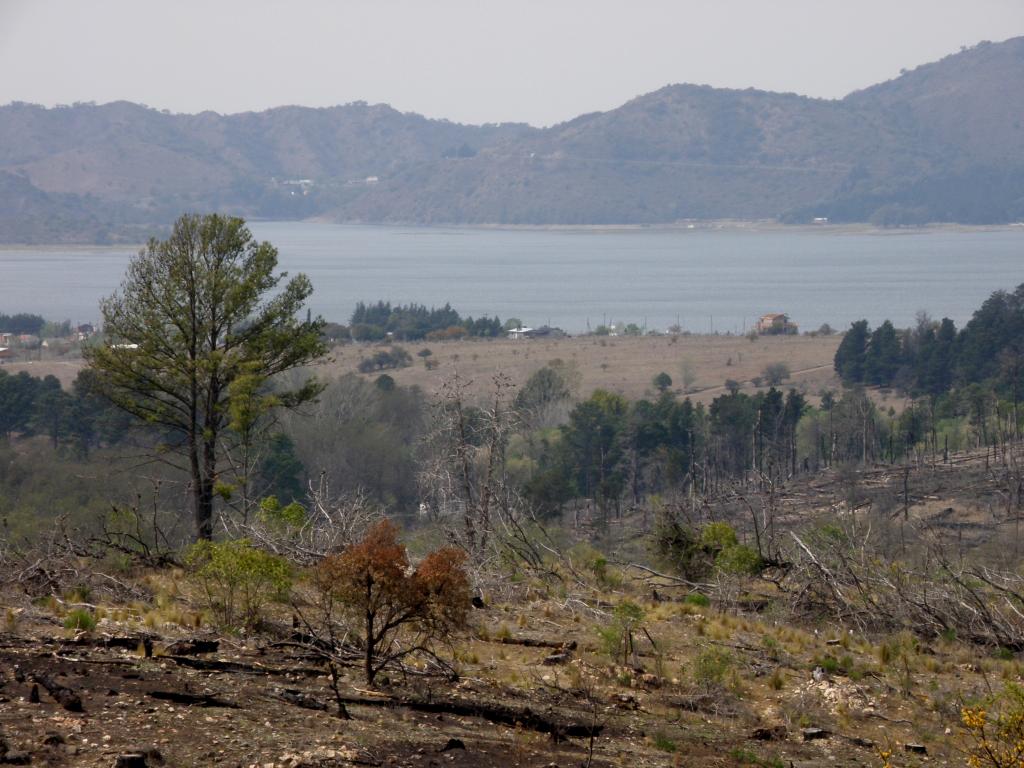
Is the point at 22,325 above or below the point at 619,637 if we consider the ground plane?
below

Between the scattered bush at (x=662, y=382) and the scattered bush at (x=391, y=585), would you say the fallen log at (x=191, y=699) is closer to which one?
the scattered bush at (x=391, y=585)

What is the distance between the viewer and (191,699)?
727 centimetres

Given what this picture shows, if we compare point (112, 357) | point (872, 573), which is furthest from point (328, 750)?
point (112, 357)

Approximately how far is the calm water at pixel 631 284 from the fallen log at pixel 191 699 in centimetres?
8318

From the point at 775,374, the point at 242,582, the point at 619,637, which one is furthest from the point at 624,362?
the point at 242,582

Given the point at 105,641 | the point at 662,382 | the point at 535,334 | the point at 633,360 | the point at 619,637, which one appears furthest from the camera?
the point at 535,334

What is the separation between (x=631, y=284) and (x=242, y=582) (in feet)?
444

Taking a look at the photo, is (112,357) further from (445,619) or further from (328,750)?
(328,750)

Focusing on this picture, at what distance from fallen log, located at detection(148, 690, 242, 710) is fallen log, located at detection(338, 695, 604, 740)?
80cm

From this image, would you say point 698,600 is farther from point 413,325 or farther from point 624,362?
point 413,325

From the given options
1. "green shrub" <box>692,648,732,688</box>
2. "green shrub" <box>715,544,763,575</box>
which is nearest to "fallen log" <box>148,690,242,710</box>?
"green shrub" <box>692,648,732,688</box>

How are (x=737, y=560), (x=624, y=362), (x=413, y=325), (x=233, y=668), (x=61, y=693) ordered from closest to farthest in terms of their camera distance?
(x=61, y=693) < (x=233, y=668) < (x=737, y=560) < (x=624, y=362) < (x=413, y=325)

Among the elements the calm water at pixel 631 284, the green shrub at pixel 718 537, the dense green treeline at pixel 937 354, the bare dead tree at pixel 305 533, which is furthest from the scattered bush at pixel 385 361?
the bare dead tree at pixel 305 533

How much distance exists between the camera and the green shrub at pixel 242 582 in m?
9.28
